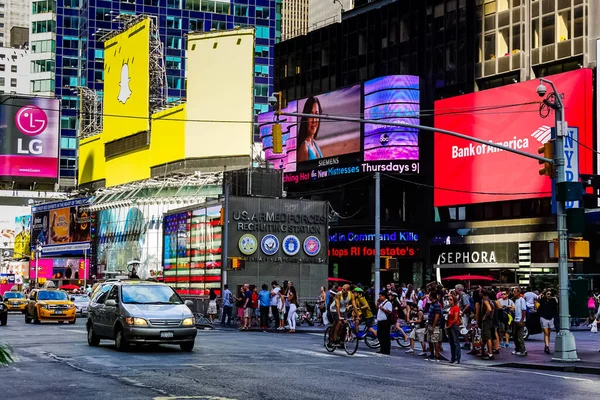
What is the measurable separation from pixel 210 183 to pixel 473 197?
26246 millimetres

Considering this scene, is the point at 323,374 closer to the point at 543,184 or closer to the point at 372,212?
the point at 543,184

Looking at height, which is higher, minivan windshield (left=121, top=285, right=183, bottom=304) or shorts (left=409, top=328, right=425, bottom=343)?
minivan windshield (left=121, top=285, right=183, bottom=304)

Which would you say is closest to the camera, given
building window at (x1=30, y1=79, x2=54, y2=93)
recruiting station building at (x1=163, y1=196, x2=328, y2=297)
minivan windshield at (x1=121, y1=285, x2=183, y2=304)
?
minivan windshield at (x1=121, y1=285, x2=183, y2=304)

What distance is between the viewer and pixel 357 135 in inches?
2852

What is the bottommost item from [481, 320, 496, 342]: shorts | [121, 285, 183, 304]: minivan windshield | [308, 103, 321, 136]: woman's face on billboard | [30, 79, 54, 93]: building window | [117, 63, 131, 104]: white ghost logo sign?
[481, 320, 496, 342]: shorts

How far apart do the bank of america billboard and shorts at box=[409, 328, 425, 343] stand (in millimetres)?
53332

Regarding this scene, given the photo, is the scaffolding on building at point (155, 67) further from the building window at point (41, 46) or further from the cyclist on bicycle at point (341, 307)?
the cyclist on bicycle at point (341, 307)

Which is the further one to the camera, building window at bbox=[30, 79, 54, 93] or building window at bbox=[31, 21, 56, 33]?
building window at bbox=[31, 21, 56, 33]

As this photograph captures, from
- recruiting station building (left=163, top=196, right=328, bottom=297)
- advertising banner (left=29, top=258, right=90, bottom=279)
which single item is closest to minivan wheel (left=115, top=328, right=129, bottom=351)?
recruiting station building (left=163, top=196, right=328, bottom=297)

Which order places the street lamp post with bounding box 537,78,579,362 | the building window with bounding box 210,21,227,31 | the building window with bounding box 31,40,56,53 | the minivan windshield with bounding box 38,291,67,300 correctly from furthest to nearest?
the building window with bounding box 31,40,56,53 → the building window with bounding box 210,21,227,31 → the minivan windshield with bounding box 38,291,67,300 → the street lamp post with bounding box 537,78,579,362

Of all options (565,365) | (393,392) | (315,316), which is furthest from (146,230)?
(393,392)

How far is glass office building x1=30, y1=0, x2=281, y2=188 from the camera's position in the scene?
12938 cm

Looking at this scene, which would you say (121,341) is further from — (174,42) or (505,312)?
(174,42)

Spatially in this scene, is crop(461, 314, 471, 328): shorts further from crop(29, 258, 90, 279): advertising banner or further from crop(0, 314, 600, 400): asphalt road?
crop(29, 258, 90, 279): advertising banner
